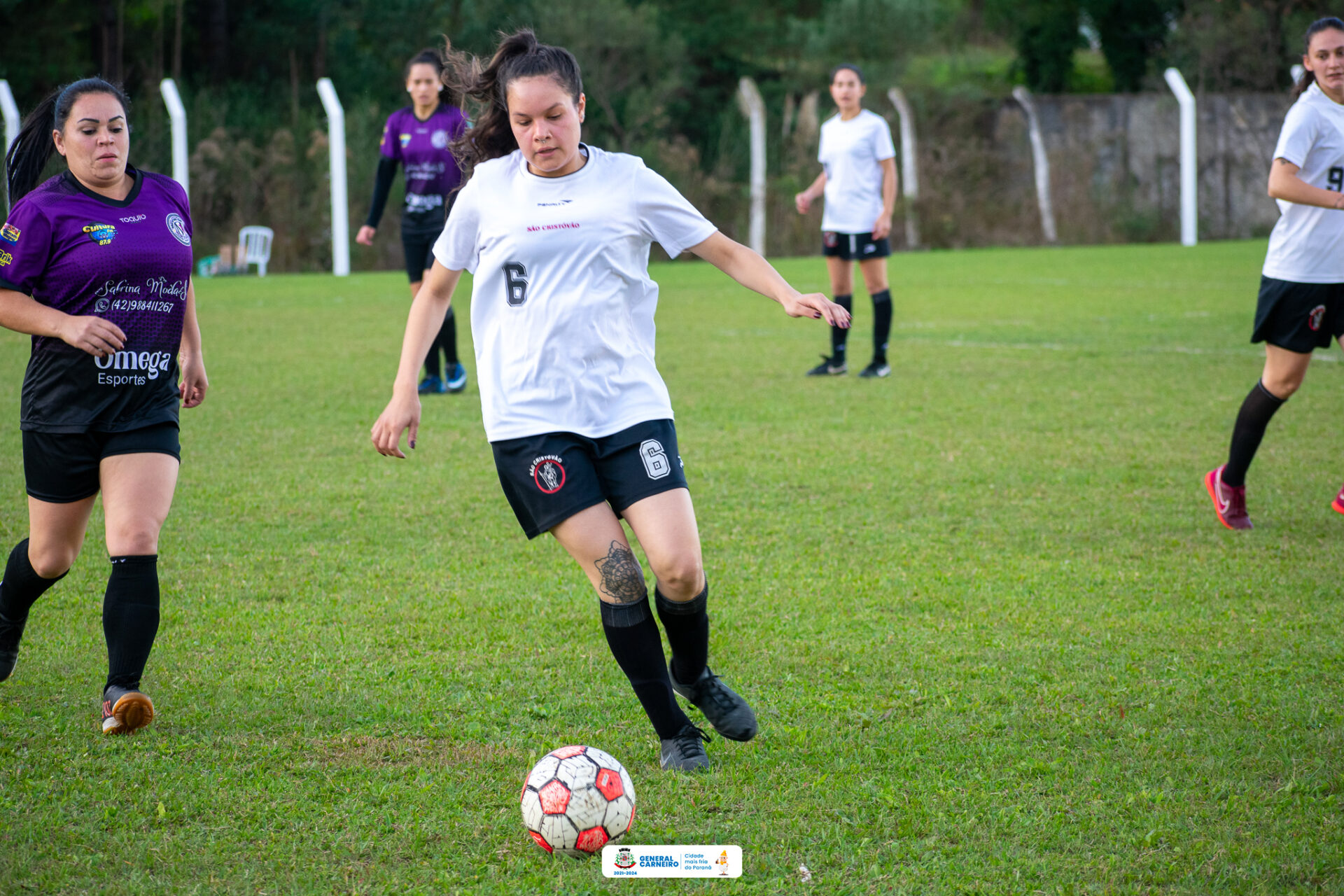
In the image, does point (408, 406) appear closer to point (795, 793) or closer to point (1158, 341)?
point (795, 793)

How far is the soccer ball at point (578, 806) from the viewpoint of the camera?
284cm

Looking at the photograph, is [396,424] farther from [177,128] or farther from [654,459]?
[177,128]

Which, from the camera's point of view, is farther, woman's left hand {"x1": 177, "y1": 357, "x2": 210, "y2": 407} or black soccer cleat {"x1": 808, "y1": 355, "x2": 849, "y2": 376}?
black soccer cleat {"x1": 808, "y1": 355, "x2": 849, "y2": 376}

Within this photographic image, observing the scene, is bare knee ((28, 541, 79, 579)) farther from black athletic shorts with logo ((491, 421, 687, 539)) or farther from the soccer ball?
the soccer ball

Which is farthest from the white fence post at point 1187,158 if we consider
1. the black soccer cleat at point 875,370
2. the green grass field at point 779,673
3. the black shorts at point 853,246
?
the green grass field at point 779,673

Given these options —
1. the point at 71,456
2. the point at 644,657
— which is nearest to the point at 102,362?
the point at 71,456

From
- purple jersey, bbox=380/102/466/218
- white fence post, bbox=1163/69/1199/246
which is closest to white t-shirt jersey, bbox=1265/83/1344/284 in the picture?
purple jersey, bbox=380/102/466/218

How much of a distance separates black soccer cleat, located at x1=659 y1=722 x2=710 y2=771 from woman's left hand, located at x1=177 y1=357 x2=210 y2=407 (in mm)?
1862

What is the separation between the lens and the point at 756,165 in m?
27.3

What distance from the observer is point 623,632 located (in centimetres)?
326

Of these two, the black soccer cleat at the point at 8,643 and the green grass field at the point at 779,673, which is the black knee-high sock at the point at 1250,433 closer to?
the green grass field at the point at 779,673

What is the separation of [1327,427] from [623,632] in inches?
251

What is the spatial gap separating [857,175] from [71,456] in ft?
26.6

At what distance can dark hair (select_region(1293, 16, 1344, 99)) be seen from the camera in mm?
5605
